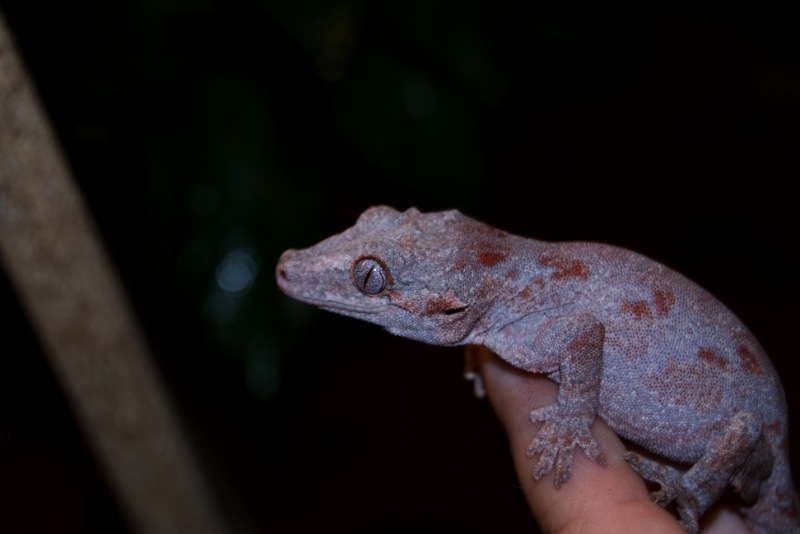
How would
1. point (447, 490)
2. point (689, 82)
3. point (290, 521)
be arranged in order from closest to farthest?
point (447, 490) < point (290, 521) < point (689, 82)

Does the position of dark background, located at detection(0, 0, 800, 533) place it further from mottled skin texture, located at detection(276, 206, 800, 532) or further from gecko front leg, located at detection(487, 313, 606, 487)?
mottled skin texture, located at detection(276, 206, 800, 532)

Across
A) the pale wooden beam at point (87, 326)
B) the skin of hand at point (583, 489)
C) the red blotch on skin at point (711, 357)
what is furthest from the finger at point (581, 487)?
the pale wooden beam at point (87, 326)

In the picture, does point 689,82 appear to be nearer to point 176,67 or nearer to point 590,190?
point 590,190

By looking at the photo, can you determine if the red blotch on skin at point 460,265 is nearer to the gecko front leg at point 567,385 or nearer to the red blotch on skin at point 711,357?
the gecko front leg at point 567,385

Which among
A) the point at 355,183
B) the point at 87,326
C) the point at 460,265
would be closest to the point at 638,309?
the point at 460,265

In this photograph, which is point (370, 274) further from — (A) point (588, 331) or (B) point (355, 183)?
(B) point (355, 183)

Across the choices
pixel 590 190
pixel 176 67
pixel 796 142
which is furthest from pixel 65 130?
pixel 796 142

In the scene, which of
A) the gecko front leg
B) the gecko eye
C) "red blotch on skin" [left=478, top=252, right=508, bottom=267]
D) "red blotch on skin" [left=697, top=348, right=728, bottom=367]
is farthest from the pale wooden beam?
"red blotch on skin" [left=697, top=348, right=728, bottom=367]
